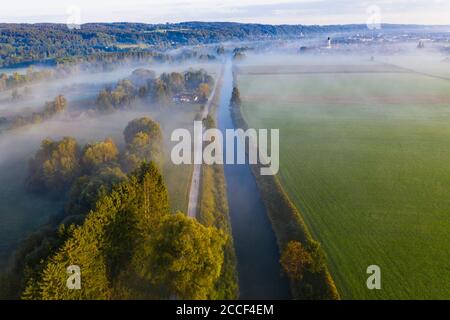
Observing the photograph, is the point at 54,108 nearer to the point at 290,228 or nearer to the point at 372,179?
the point at 290,228

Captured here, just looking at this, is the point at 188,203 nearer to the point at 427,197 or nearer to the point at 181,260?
the point at 181,260

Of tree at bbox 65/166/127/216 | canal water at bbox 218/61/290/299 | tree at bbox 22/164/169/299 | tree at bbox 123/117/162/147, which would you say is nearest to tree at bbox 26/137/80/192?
tree at bbox 65/166/127/216

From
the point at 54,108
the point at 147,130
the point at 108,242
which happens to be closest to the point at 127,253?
the point at 108,242

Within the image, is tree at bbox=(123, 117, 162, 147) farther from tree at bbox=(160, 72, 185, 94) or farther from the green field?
tree at bbox=(160, 72, 185, 94)

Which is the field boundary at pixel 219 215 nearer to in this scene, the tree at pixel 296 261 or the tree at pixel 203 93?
the tree at pixel 296 261

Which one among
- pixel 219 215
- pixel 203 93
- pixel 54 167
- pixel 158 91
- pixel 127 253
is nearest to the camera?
pixel 127 253

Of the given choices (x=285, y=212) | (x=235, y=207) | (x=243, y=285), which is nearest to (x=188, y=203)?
(x=235, y=207)
